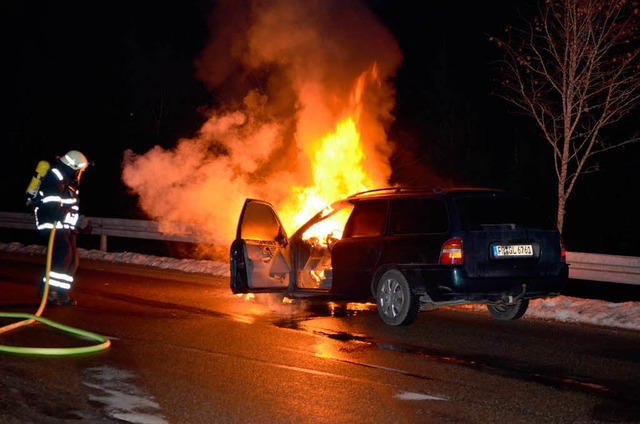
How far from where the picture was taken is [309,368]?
714 cm

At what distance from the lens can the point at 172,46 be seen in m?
45.1

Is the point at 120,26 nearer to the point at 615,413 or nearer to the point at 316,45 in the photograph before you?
the point at 316,45

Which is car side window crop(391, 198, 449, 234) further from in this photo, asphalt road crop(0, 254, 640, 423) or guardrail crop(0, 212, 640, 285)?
guardrail crop(0, 212, 640, 285)

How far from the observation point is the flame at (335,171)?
48.0 ft

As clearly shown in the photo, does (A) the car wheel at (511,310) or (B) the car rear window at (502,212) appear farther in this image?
(A) the car wheel at (511,310)

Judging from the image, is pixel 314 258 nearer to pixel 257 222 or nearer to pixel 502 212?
pixel 502 212

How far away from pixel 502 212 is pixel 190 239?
995 centimetres

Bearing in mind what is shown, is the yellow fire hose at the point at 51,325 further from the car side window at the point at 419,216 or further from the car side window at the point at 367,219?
the car side window at the point at 419,216

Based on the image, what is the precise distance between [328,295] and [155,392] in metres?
4.44

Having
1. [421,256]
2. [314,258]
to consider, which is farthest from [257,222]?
[421,256]

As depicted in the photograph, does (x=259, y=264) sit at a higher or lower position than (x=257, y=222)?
lower

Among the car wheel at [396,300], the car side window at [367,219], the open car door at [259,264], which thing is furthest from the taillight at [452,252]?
the open car door at [259,264]

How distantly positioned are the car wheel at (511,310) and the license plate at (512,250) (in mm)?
1107

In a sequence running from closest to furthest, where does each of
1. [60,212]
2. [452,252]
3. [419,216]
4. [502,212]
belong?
[452,252] < [502,212] < [419,216] < [60,212]
